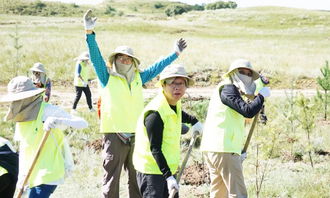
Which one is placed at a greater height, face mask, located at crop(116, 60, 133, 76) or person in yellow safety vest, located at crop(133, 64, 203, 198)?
face mask, located at crop(116, 60, 133, 76)

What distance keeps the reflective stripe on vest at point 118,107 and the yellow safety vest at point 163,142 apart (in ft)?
3.22

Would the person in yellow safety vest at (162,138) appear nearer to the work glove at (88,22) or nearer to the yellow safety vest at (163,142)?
the yellow safety vest at (163,142)

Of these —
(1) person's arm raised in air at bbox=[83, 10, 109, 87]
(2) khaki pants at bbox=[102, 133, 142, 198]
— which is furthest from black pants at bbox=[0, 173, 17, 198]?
(1) person's arm raised in air at bbox=[83, 10, 109, 87]

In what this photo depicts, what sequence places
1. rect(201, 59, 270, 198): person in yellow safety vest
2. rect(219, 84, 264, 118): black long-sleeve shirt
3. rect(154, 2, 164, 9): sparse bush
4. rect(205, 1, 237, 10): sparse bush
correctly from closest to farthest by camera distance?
rect(219, 84, 264, 118): black long-sleeve shirt < rect(201, 59, 270, 198): person in yellow safety vest < rect(205, 1, 237, 10): sparse bush < rect(154, 2, 164, 9): sparse bush

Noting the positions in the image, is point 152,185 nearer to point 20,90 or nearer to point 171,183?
point 171,183

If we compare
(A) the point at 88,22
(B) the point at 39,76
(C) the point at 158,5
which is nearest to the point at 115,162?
(A) the point at 88,22

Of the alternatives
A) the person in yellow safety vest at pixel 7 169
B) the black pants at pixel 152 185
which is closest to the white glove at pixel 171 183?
the black pants at pixel 152 185

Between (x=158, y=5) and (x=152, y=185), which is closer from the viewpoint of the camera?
(x=152, y=185)

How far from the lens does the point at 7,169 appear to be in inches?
138

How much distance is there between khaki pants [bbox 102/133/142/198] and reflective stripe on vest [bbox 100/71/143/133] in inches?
4.4

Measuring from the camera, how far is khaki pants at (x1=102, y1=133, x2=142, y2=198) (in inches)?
195

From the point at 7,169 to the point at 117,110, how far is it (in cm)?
167

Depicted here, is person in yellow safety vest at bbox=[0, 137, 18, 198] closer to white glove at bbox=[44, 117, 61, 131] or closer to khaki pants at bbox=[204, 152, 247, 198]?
white glove at bbox=[44, 117, 61, 131]

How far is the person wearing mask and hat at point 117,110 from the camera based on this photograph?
4.96 metres
